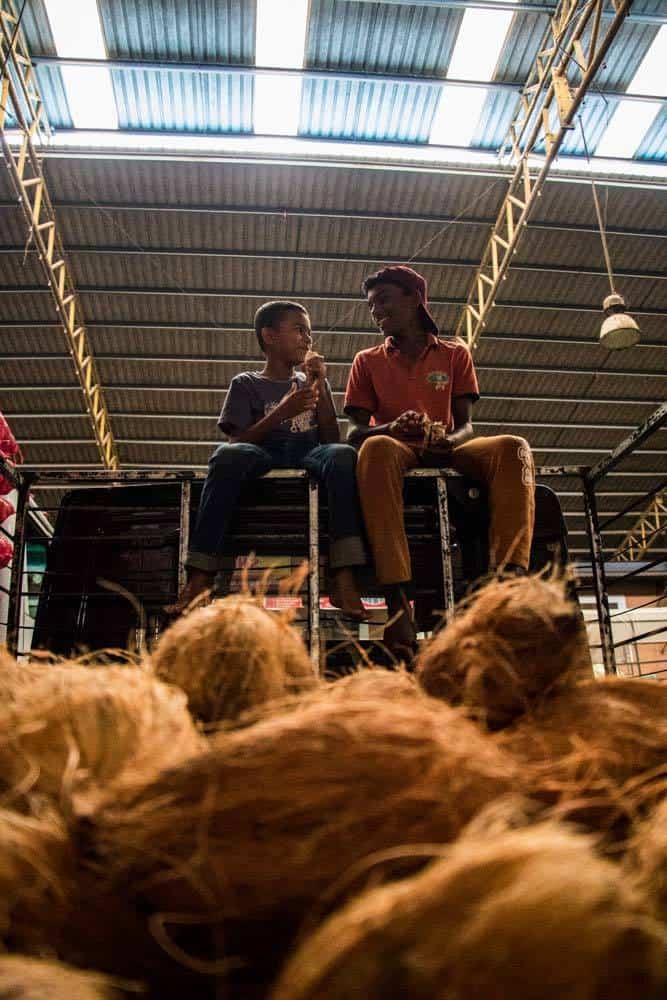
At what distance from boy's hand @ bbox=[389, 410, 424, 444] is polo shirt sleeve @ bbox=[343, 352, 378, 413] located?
0.42 metres

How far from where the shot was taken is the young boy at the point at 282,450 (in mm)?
2086

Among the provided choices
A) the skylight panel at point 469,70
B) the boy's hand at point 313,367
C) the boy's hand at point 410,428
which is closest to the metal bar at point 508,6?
the skylight panel at point 469,70

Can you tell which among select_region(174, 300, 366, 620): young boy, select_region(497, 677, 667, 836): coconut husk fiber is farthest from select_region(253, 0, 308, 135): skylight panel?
select_region(497, 677, 667, 836): coconut husk fiber

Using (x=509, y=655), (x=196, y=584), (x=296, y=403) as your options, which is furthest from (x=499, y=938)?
(x=296, y=403)

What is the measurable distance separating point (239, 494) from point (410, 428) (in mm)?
578

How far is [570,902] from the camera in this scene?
0.36 metres

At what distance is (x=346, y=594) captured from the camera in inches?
79.5

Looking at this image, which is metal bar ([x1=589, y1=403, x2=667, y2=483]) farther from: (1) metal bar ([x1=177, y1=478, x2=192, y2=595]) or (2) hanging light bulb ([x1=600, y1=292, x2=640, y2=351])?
(2) hanging light bulb ([x1=600, y1=292, x2=640, y2=351])

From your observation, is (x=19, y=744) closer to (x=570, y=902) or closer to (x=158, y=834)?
(x=158, y=834)

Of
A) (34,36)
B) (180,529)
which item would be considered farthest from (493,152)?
(180,529)

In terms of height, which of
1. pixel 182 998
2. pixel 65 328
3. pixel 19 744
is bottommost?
pixel 182 998

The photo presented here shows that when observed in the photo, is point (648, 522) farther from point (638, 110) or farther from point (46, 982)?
point (46, 982)

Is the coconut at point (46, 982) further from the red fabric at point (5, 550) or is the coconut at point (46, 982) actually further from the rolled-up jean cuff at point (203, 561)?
the red fabric at point (5, 550)

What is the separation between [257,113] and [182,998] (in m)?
7.25
